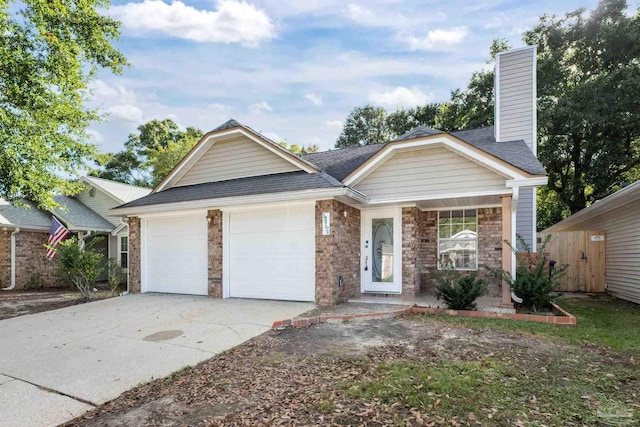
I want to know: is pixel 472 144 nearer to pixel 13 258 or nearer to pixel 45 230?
pixel 45 230

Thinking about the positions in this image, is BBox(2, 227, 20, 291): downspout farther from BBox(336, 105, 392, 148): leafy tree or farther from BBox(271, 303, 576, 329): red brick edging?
BBox(336, 105, 392, 148): leafy tree

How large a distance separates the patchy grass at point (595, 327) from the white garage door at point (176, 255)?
613 cm

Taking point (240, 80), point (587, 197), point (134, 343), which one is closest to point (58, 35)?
point (240, 80)

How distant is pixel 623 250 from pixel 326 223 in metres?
8.55

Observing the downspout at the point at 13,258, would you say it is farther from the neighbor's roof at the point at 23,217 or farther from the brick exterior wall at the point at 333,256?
the brick exterior wall at the point at 333,256


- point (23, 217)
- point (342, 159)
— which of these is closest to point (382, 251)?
point (342, 159)

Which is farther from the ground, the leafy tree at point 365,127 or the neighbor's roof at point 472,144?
the leafy tree at point 365,127

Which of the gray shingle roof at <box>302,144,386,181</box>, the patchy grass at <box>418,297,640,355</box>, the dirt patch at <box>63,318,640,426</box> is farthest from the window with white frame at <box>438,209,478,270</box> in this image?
the dirt patch at <box>63,318,640,426</box>

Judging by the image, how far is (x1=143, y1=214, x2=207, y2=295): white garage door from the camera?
9.46m

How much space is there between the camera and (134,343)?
535 cm

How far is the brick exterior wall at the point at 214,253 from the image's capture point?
355 inches

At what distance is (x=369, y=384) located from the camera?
142 inches

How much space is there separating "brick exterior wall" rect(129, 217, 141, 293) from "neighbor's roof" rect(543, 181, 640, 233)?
1253 centimetres

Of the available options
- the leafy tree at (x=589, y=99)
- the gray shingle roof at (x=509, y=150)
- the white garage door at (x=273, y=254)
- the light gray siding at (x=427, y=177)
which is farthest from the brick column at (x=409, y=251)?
the leafy tree at (x=589, y=99)
